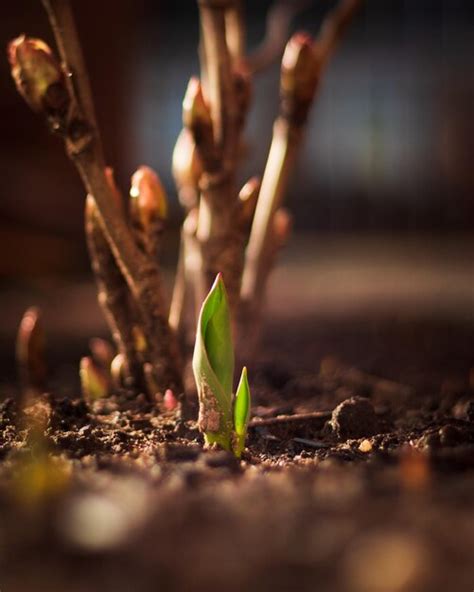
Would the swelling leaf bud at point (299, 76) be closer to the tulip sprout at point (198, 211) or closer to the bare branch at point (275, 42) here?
the tulip sprout at point (198, 211)

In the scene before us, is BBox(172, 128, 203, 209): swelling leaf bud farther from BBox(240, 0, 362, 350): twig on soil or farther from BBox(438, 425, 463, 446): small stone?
BBox(438, 425, 463, 446): small stone

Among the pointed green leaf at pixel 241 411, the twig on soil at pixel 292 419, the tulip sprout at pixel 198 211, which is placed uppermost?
the tulip sprout at pixel 198 211

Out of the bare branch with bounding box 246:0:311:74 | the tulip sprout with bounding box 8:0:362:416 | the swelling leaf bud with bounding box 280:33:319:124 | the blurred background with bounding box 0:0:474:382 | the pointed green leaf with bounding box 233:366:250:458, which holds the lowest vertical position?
the pointed green leaf with bounding box 233:366:250:458

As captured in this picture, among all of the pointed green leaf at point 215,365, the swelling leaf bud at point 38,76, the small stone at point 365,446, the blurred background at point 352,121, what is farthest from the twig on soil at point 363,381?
the blurred background at point 352,121

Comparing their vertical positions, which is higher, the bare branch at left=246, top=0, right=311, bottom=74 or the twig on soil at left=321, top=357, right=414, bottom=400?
the bare branch at left=246, top=0, right=311, bottom=74

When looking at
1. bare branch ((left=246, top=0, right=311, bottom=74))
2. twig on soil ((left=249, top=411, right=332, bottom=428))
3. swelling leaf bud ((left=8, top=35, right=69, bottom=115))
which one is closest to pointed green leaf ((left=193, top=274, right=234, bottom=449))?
twig on soil ((left=249, top=411, right=332, bottom=428))

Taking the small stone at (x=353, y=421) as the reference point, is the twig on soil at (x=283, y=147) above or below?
above
